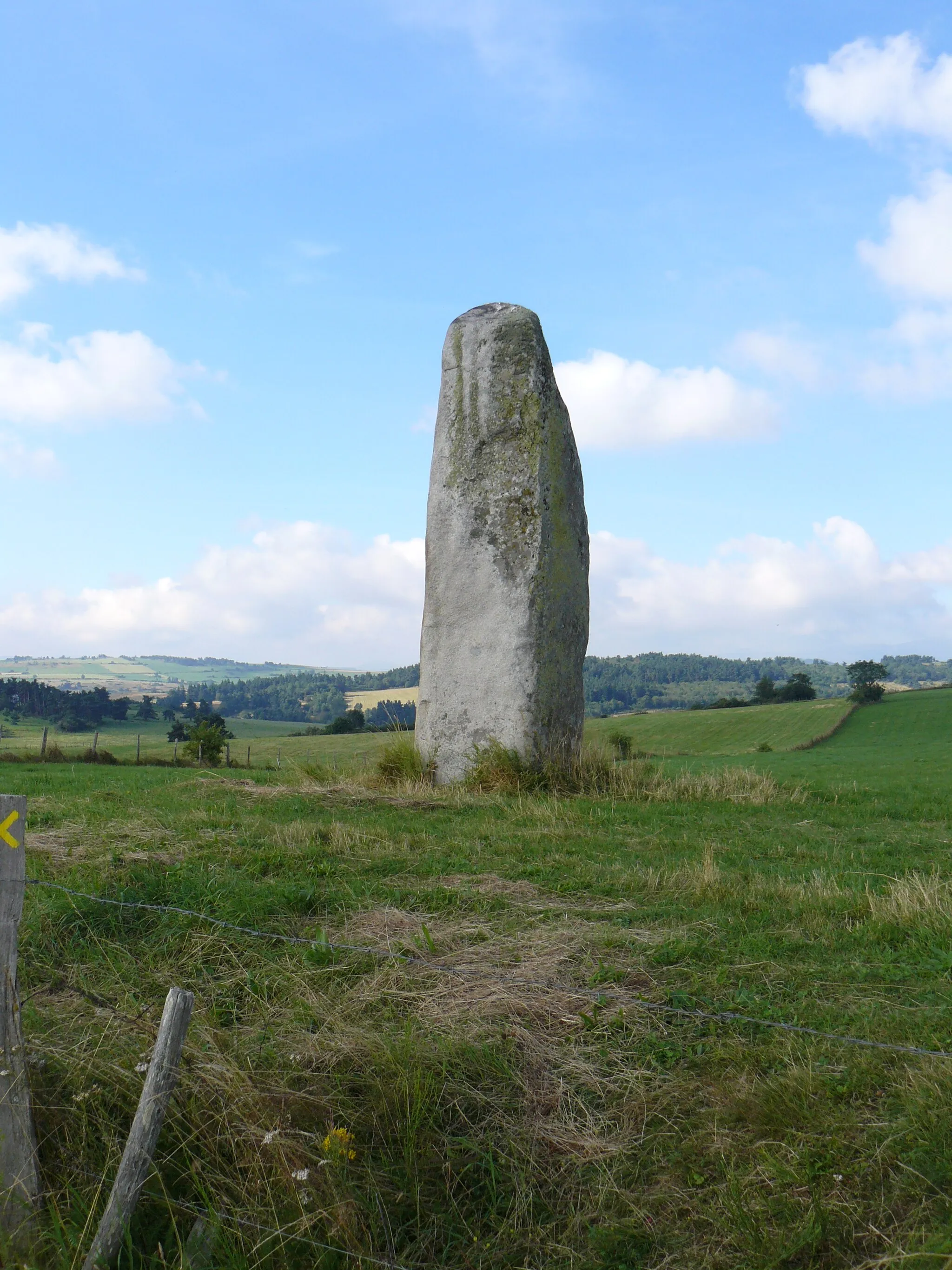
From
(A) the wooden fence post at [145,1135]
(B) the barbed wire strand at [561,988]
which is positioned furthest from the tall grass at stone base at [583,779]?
(A) the wooden fence post at [145,1135]

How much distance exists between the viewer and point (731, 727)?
56219mm

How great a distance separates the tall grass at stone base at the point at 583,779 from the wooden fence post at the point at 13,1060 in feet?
27.5

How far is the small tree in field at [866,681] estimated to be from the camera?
6569 centimetres

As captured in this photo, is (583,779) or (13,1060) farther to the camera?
(583,779)

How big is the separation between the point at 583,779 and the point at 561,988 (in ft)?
25.7

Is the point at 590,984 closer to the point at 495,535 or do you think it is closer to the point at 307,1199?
the point at 307,1199

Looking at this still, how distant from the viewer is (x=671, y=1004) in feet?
15.0

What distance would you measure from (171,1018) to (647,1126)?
193 cm

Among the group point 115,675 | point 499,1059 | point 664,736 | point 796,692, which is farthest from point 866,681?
point 115,675

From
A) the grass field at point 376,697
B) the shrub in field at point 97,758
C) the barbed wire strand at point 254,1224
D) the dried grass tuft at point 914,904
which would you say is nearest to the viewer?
the barbed wire strand at point 254,1224

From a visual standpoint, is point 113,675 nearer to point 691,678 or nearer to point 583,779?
point 691,678

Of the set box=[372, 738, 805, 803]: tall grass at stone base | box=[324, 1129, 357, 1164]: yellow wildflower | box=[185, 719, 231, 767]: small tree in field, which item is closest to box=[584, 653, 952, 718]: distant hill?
box=[185, 719, 231, 767]: small tree in field

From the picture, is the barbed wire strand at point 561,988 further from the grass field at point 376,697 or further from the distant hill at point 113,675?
the distant hill at point 113,675

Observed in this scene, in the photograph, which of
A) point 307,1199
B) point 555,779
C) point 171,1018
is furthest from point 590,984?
point 555,779
